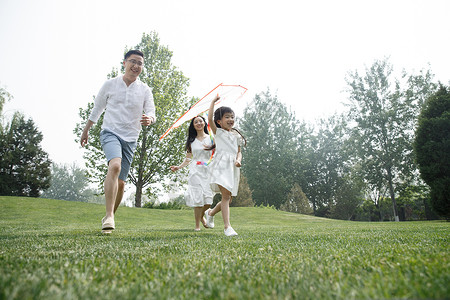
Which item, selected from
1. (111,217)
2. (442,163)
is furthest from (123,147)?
(442,163)

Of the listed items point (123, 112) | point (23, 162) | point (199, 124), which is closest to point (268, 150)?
point (23, 162)

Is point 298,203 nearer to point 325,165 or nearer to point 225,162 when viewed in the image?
point 325,165

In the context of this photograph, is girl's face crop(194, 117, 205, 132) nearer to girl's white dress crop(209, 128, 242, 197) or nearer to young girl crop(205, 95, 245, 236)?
young girl crop(205, 95, 245, 236)

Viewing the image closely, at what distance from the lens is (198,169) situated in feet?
21.0

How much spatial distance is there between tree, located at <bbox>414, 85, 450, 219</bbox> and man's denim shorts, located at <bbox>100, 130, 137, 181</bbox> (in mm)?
17108

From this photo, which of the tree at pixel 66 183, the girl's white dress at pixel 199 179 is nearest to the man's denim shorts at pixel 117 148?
the girl's white dress at pixel 199 179

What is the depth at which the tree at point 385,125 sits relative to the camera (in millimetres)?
28594

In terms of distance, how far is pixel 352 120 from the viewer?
32.0 metres

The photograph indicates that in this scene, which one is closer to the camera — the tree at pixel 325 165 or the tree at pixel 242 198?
the tree at pixel 242 198

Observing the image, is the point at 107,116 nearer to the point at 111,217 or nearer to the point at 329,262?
the point at 111,217

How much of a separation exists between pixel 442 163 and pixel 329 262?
58.3 ft

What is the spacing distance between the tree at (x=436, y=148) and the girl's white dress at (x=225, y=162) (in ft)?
51.3

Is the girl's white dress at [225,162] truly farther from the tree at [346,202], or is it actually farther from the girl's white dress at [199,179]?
the tree at [346,202]

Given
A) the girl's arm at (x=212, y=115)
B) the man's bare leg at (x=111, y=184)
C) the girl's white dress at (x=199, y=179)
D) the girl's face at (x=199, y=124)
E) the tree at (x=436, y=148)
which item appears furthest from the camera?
the tree at (x=436, y=148)
